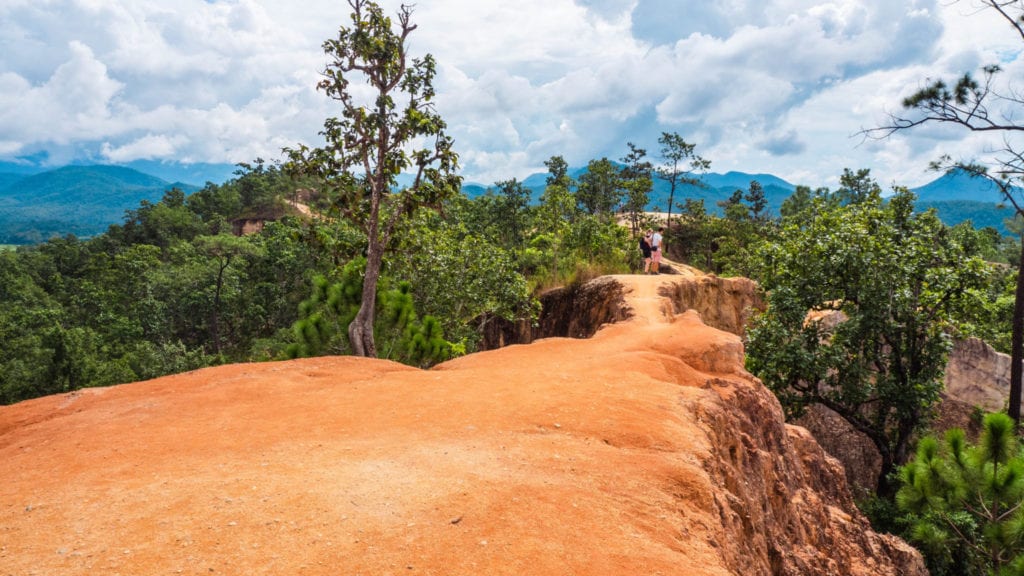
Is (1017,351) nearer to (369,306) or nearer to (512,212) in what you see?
(369,306)

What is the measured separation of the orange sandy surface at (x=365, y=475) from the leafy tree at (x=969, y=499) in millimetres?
A: 4139

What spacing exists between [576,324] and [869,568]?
12.4 meters

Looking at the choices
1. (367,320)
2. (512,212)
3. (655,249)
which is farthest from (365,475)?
(512,212)

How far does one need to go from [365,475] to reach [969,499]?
950cm

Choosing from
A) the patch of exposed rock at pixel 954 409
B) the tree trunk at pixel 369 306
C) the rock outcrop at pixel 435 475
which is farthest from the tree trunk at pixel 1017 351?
the tree trunk at pixel 369 306

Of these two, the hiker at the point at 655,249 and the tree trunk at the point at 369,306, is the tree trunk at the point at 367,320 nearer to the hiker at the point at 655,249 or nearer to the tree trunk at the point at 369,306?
the tree trunk at the point at 369,306

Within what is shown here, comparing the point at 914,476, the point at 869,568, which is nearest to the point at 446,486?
the point at 869,568

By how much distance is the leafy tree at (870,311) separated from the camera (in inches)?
432

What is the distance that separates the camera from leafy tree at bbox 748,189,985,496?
11.0 m

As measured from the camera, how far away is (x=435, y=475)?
14.2ft

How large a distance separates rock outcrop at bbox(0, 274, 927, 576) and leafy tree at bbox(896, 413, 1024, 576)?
3.88 ft

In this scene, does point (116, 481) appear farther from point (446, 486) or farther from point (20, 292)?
point (20, 292)

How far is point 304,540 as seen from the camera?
131 inches

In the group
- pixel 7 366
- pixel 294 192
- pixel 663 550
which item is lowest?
pixel 7 366
